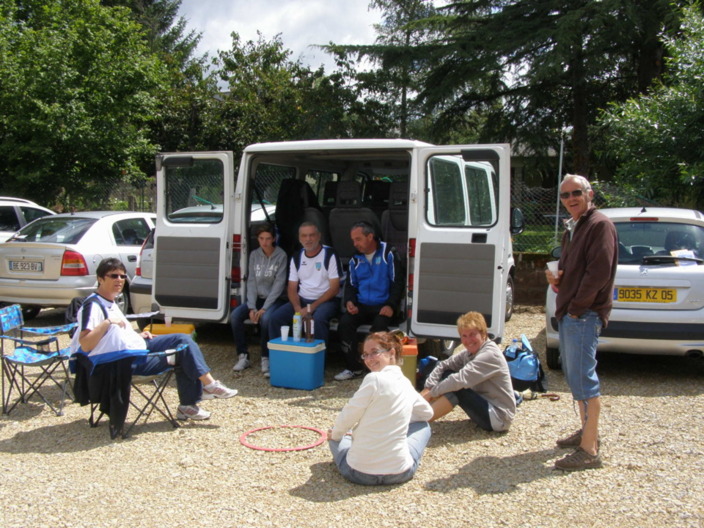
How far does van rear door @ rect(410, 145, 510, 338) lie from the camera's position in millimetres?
5426

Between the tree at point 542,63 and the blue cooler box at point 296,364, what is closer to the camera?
the blue cooler box at point 296,364

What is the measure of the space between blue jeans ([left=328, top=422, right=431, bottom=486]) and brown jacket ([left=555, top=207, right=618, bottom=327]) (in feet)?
3.62

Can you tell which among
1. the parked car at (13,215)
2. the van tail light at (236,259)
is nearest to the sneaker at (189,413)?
the van tail light at (236,259)

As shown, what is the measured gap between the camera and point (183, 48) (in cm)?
3234

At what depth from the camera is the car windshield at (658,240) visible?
589 centimetres

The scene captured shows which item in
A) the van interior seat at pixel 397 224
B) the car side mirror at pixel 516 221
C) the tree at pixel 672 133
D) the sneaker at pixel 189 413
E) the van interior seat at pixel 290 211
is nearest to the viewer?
the sneaker at pixel 189 413

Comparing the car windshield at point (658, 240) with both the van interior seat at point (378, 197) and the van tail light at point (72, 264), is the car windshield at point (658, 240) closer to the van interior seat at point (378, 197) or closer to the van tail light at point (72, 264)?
the van interior seat at point (378, 197)

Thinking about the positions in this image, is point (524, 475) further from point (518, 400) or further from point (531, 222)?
point (531, 222)

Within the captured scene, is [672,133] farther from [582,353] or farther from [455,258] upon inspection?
[582,353]

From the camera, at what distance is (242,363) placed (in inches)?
252

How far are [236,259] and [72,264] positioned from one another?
3034 mm

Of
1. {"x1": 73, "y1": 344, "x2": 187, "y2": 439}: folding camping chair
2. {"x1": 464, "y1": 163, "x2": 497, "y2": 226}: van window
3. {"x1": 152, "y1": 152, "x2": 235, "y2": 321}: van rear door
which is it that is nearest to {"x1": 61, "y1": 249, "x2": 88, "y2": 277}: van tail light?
{"x1": 152, "y1": 152, "x2": 235, "y2": 321}: van rear door

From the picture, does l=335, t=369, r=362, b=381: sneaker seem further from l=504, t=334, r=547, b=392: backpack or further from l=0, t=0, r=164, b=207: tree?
l=0, t=0, r=164, b=207: tree

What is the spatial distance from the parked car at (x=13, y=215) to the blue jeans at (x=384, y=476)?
879 centimetres
